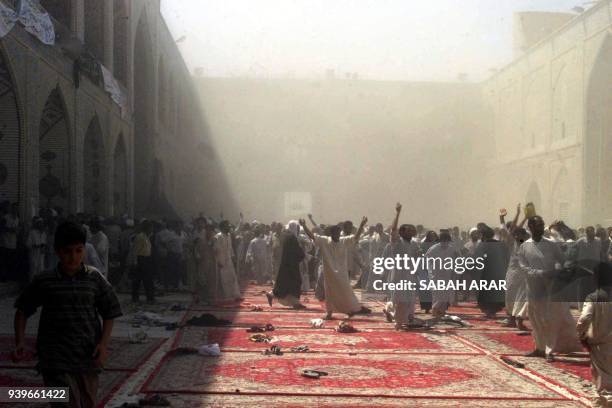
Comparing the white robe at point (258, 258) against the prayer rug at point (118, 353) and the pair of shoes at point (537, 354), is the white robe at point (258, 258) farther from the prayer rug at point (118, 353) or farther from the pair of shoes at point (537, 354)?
the pair of shoes at point (537, 354)

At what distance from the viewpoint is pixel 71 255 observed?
3.72 meters

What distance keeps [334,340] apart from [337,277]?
7.64 feet

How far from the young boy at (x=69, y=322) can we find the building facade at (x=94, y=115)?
10130 mm

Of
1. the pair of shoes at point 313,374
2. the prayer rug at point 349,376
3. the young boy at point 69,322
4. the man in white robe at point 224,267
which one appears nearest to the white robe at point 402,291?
the prayer rug at point 349,376

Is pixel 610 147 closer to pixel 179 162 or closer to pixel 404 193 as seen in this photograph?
pixel 404 193

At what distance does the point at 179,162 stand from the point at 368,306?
24952mm

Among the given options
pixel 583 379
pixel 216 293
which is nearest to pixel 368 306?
pixel 216 293

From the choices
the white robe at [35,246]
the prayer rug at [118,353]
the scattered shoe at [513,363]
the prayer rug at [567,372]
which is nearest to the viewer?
the prayer rug at [567,372]

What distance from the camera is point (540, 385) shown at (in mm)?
6395

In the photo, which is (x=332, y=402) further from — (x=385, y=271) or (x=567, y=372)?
(x=385, y=271)

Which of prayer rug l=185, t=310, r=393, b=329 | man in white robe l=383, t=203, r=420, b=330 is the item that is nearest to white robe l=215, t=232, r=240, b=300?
prayer rug l=185, t=310, r=393, b=329

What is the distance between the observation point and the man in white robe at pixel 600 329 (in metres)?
5.67

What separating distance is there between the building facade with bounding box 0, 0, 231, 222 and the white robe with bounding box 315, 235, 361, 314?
590 cm

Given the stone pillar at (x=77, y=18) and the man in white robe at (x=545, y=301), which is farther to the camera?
the stone pillar at (x=77, y=18)
